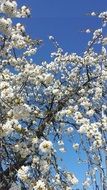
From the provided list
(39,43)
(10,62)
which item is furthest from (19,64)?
(39,43)

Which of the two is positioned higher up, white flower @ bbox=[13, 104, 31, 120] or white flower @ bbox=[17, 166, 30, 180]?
white flower @ bbox=[13, 104, 31, 120]

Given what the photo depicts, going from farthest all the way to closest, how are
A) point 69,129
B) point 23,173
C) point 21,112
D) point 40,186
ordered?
point 69,129 → point 23,173 → point 21,112 → point 40,186

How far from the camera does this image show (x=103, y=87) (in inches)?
429

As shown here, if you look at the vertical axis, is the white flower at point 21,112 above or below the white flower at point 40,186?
above

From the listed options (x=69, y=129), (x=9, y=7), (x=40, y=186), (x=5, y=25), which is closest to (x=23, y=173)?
(x=40, y=186)

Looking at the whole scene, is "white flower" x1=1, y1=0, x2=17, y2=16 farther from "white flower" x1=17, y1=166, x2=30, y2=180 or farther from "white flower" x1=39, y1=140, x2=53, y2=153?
"white flower" x1=17, y1=166, x2=30, y2=180

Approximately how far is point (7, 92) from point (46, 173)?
1201 mm

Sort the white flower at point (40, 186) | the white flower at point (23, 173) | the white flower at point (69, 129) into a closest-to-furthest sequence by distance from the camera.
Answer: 1. the white flower at point (40, 186)
2. the white flower at point (23, 173)
3. the white flower at point (69, 129)

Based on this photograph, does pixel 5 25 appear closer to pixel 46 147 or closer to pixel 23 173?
pixel 46 147

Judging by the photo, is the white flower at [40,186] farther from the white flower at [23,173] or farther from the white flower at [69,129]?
the white flower at [69,129]

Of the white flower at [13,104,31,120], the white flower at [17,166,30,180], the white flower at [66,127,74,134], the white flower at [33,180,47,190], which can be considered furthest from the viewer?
the white flower at [66,127,74,134]

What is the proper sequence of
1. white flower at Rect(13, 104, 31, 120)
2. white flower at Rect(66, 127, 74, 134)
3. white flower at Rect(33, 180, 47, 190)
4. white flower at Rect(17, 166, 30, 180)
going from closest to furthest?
white flower at Rect(33, 180, 47, 190)
white flower at Rect(13, 104, 31, 120)
white flower at Rect(17, 166, 30, 180)
white flower at Rect(66, 127, 74, 134)

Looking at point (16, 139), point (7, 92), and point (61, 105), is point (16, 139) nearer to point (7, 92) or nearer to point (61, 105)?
point (7, 92)

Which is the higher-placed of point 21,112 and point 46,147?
point 21,112
